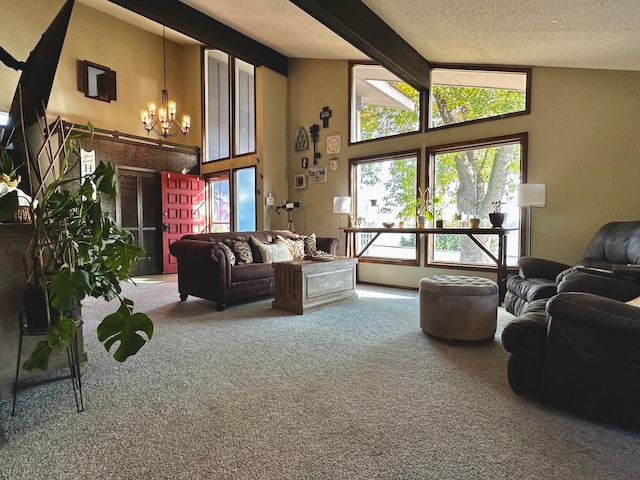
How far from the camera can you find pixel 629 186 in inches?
143

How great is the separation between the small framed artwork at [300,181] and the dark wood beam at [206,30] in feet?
6.64

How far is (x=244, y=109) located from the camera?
713cm

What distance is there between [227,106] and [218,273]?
4806 millimetres

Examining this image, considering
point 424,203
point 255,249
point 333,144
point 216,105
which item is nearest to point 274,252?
point 255,249

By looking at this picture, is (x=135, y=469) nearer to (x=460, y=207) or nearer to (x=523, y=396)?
(x=523, y=396)

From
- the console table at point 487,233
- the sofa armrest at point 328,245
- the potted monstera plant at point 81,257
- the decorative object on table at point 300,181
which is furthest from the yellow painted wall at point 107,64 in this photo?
the potted monstera plant at point 81,257

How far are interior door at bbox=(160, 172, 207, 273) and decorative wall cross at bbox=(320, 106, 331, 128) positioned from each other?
119 inches

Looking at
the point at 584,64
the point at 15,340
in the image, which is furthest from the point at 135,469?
the point at 584,64

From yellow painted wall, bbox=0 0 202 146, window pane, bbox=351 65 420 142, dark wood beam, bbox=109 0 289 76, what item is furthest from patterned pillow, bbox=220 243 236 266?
yellow painted wall, bbox=0 0 202 146

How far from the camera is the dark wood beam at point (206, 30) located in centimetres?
462

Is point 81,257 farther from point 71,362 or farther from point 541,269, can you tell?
point 541,269

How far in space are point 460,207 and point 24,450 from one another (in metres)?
4.84

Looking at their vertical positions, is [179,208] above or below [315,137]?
below

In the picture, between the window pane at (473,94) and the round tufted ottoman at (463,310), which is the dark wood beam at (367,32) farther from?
the round tufted ottoman at (463,310)
